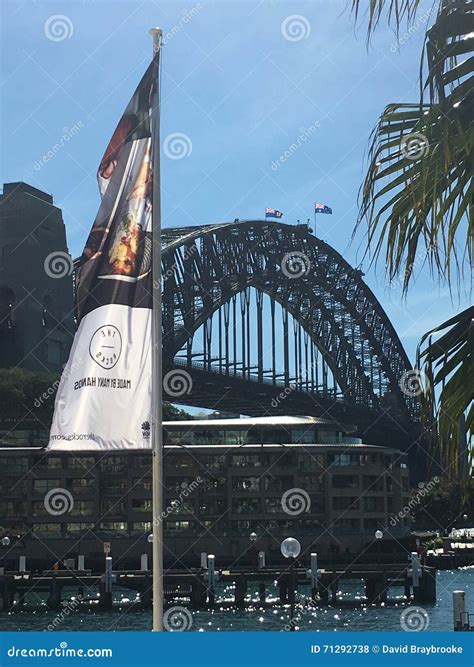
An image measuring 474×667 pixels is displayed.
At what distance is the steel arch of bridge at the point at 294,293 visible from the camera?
13412cm

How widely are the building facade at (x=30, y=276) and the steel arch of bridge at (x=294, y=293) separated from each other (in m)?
14.6

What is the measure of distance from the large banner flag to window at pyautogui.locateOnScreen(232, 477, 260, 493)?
8991cm

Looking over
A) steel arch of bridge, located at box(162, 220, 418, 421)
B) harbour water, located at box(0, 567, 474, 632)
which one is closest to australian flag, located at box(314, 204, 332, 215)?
steel arch of bridge, located at box(162, 220, 418, 421)

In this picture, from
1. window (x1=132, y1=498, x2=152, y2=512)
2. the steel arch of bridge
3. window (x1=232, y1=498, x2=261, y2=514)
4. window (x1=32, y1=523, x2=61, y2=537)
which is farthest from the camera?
the steel arch of bridge

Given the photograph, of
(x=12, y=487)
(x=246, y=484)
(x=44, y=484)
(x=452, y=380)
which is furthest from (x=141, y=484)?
(x=452, y=380)

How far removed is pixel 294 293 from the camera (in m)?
161

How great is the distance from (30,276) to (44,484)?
2514 cm

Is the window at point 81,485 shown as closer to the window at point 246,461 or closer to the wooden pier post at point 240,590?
the window at point 246,461

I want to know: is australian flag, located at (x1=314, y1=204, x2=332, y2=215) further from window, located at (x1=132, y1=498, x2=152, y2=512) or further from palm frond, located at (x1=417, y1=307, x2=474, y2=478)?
palm frond, located at (x1=417, y1=307, x2=474, y2=478)

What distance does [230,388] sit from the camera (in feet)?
451

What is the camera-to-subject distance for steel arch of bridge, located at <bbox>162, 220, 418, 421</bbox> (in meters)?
134

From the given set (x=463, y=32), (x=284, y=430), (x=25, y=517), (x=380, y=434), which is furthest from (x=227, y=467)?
(x=463, y=32)

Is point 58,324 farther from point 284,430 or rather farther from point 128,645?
point 128,645

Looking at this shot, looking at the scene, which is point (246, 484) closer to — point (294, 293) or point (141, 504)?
point (141, 504)
